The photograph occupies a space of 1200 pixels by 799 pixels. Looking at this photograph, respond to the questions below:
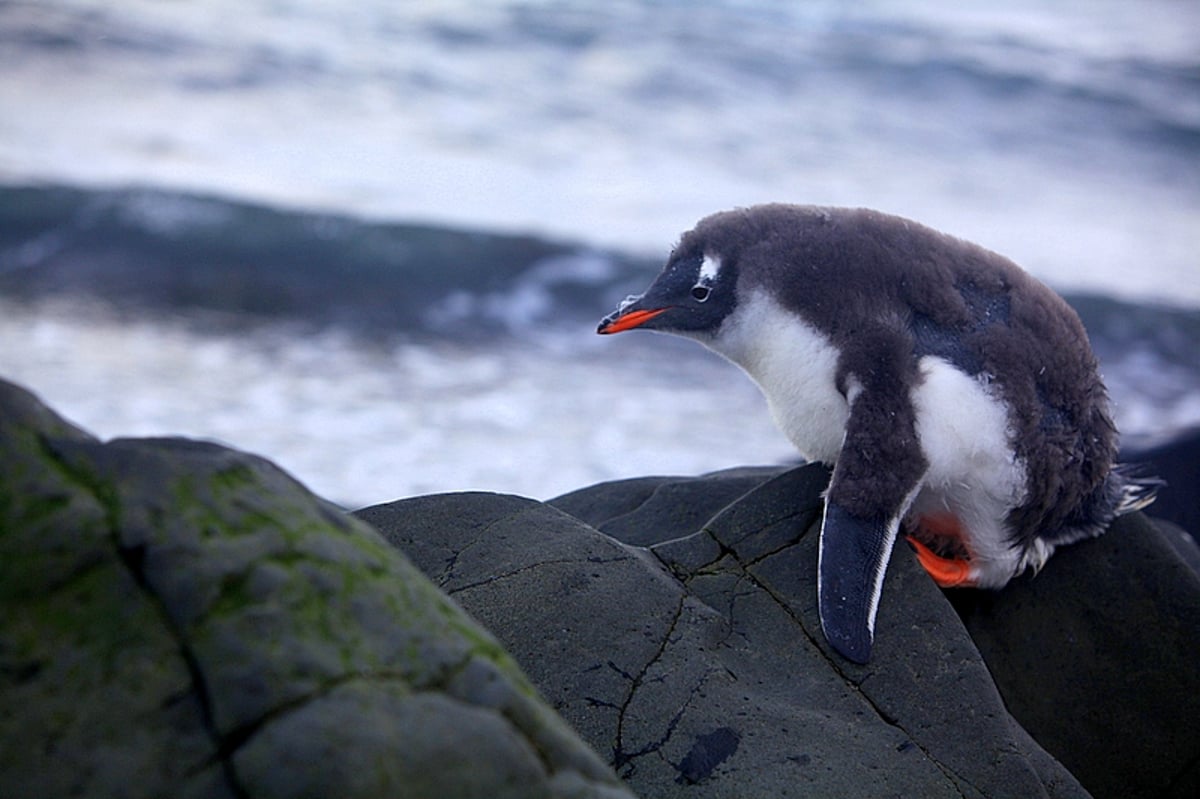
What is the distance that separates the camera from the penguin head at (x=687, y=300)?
322 cm

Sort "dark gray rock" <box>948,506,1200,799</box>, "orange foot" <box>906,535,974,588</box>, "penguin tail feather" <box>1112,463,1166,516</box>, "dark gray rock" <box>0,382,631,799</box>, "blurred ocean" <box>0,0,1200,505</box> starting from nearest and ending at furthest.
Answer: "dark gray rock" <box>0,382,631,799</box> → "dark gray rock" <box>948,506,1200,799</box> → "orange foot" <box>906,535,974,588</box> → "penguin tail feather" <box>1112,463,1166,516</box> → "blurred ocean" <box>0,0,1200,505</box>

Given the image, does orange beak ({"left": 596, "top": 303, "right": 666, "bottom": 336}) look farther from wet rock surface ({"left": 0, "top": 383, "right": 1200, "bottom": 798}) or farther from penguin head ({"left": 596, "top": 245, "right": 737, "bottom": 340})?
wet rock surface ({"left": 0, "top": 383, "right": 1200, "bottom": 798})

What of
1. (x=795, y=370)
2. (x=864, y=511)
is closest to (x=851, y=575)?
(x=864, y=511)

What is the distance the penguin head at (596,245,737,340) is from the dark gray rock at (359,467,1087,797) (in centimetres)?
54

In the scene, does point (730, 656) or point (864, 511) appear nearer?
point (730, 656)

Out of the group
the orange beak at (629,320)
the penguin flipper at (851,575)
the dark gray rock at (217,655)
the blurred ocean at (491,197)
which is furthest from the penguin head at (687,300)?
the blurred ocean at (491,197)

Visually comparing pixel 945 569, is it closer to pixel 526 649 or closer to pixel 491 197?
pixel 526 649

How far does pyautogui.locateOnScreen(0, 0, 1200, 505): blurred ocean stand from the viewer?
245 inches

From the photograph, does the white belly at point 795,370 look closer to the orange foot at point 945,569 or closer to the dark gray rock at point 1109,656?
the orange foot at point 945,569

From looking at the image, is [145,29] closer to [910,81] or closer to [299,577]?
[910,81]

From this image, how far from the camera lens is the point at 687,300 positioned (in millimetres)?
3270

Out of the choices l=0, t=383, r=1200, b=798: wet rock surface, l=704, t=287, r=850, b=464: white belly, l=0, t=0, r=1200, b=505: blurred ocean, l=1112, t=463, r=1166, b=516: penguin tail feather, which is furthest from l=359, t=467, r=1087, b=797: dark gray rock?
l=0, t=0, r=1200, b=505: blurred ocean

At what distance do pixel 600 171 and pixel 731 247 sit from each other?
8084mm

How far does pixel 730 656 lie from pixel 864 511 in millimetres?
510
